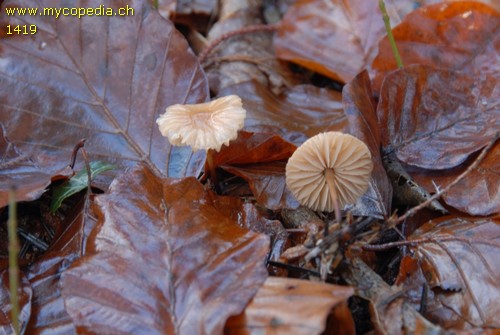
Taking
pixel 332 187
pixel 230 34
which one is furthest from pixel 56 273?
pixel 230 34

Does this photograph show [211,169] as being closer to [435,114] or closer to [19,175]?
[19,175]

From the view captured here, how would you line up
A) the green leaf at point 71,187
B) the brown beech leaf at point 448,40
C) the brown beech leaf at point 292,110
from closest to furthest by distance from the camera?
the green leaf at point 71,187
the brown beech leaf at point 292,110
the brown beech leaf at point 448,40

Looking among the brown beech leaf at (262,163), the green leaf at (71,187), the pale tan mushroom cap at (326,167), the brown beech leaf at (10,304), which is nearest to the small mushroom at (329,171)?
→ the pale tan mushroom cap at (326,167)

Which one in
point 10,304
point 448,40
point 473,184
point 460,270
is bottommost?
point 10,304

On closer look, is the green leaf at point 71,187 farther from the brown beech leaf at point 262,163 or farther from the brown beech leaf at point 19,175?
the brown beech leaf at point 262,163

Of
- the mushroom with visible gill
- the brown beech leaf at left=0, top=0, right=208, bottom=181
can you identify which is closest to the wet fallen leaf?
the mushroom with visible gill

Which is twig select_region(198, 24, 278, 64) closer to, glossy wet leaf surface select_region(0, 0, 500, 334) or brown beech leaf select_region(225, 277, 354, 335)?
glossy wet leaf surface select_region(0, 0, 500, 334)

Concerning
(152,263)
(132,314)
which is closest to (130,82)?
(152,263)
